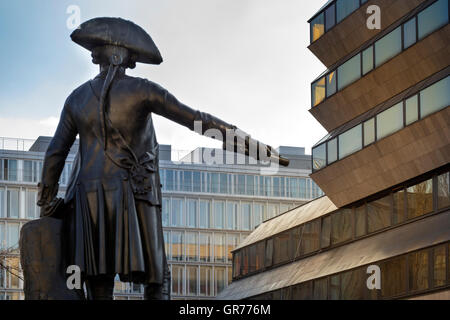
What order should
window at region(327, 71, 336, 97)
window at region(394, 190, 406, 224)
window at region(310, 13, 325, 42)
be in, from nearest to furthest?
1. window at region(394, 190, 406, 224)
2. window at region(327, 71, 336, 97)
3. window at region(310, 13, 325, 42)

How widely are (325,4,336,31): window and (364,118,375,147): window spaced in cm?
783

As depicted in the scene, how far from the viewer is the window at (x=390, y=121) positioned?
4744 cm

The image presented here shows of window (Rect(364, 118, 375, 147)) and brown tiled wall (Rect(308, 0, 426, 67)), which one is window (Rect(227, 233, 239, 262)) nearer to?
brown tiled wall (Rect(308, 0, 426, 67))

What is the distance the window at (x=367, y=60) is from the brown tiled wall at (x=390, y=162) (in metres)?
3.89

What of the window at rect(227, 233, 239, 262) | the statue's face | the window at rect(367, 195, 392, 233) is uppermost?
the window at rect(227, 233, 239, 262)

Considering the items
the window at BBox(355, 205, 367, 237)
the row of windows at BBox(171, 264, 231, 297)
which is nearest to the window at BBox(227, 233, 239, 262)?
the row of windows at BBox(171, 264, 231, 297)

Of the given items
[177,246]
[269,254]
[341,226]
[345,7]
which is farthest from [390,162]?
[177,246]

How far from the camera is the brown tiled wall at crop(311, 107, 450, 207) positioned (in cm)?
4512

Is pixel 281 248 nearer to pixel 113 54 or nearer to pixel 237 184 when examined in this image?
pixel 237 184

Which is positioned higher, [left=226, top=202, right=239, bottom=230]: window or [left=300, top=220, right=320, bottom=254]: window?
[left=226, top=202, right=239, bottom=230]: window

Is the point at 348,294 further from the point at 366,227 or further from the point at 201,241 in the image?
the point at 201,241

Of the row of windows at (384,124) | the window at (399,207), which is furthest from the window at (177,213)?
the window at (399,207)

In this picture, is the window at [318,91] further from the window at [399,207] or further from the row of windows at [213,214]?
the row of windows at [213,214]

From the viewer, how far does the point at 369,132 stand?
50531mm
